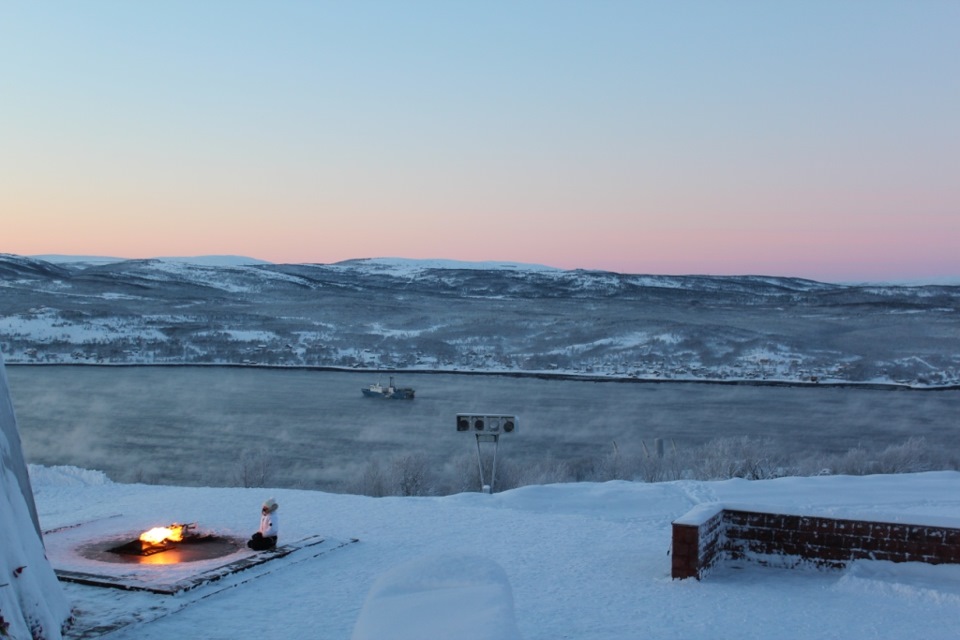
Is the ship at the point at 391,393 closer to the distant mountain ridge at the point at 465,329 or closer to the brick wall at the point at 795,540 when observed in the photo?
the distant mountain ridge at the point at 465,329

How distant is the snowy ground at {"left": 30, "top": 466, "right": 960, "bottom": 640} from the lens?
4520 mm

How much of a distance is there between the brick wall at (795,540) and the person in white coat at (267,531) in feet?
15.4

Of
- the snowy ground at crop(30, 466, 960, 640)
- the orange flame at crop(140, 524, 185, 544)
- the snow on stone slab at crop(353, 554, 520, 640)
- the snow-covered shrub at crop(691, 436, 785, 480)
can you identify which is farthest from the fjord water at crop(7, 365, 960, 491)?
the snow on stone slab at crop(353, 554, 520, 640)

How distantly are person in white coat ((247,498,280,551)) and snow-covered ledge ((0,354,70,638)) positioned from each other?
8.96 feet

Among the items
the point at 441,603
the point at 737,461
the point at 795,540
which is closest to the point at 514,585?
the point at 795,540

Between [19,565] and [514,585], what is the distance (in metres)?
4.57

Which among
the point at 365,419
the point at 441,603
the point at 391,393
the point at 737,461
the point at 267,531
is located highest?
the point at 441,603

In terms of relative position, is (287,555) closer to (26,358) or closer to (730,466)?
(730,466)

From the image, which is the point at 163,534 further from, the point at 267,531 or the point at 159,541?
the point at 267,531

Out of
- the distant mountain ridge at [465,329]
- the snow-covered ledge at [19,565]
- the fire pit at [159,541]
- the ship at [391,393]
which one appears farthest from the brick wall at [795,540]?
the distant mountain ridge at [465,329]

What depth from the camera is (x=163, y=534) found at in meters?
10.9

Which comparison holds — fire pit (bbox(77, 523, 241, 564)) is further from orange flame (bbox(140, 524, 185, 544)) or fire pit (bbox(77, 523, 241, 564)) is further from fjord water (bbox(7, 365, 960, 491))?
fjord water (bbox(7, 365, 960, 491))

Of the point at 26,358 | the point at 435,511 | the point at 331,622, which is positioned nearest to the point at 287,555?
the point at 331,622

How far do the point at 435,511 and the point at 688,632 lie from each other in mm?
6612
